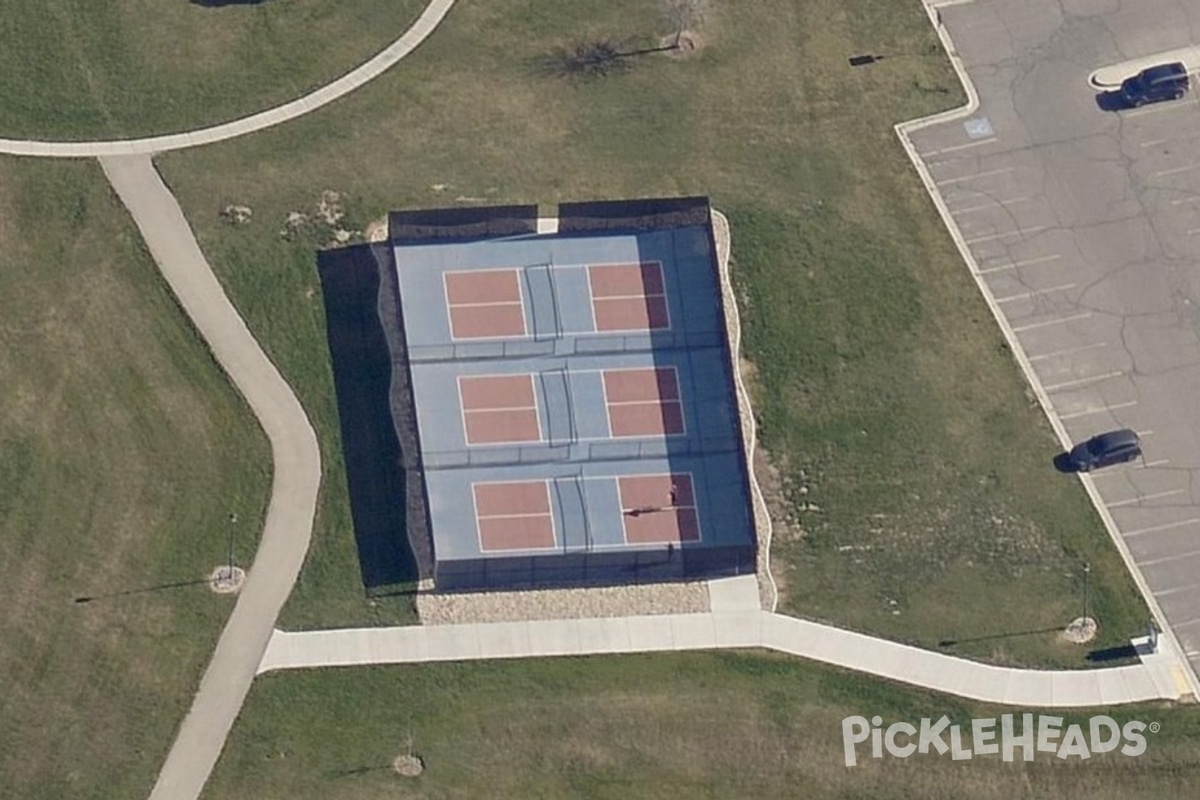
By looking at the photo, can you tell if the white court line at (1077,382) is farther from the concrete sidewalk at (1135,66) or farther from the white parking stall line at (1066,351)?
the concrete sidewalk at (1135,66)

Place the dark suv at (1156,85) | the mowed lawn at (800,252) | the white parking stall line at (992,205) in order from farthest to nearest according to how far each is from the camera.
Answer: the dark suv at (1156,85) < the white parking stall line at (992,205) < the mowed lawn at (800,252)

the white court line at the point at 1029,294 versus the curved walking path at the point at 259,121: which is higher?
the curved walking path at the point at 259,121

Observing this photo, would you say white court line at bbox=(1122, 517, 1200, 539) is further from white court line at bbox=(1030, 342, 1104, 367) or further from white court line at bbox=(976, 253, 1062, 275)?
white court line at bbox=(976, 253, 1062, 275)

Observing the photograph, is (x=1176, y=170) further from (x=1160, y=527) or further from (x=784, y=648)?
(x=784, y=648)

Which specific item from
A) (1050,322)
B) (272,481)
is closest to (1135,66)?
(1050,322)

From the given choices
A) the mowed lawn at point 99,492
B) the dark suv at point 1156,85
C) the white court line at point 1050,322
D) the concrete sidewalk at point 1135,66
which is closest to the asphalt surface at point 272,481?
the mowed lawn at point 99,492

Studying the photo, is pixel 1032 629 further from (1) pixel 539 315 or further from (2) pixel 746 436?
(1) pixel 539 315

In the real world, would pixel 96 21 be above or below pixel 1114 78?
above

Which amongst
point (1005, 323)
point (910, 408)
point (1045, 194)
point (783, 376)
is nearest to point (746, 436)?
point (783, 376)
